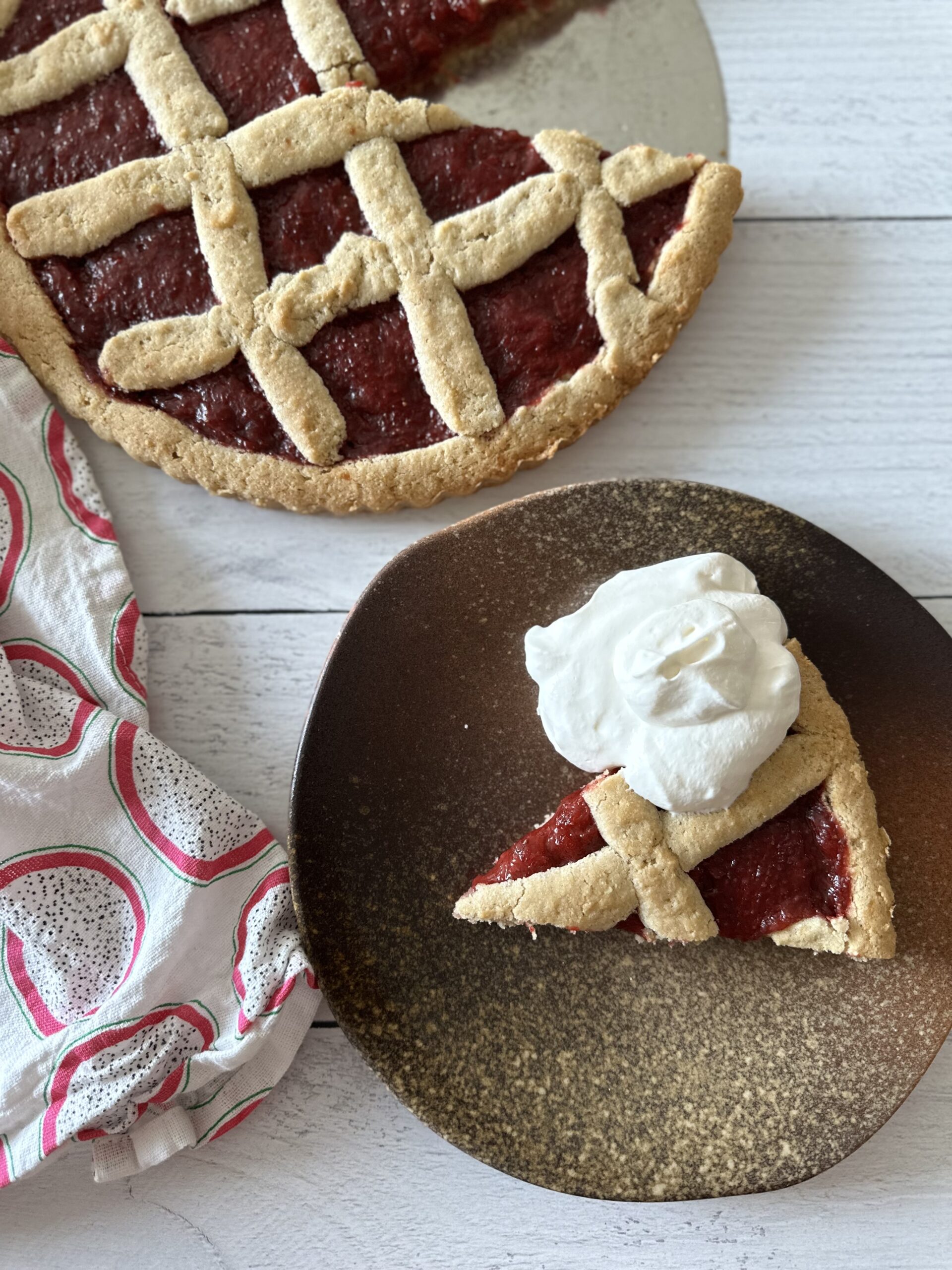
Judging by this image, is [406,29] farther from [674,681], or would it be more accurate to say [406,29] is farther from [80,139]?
[674,681]

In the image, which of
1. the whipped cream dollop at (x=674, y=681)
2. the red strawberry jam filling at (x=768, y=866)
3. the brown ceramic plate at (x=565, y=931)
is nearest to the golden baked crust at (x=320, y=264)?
the brown ceramic plate at (x=565, y=931)

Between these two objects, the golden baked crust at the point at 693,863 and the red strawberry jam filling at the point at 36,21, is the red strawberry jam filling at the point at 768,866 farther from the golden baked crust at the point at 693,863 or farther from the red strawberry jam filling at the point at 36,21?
the red strawberry jam filling at the point at 36,21

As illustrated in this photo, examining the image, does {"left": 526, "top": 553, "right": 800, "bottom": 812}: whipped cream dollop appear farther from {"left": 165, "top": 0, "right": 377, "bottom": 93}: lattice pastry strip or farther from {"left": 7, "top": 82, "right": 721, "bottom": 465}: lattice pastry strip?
{"left": 165, "top": 0, "right": 377, "bottom": 93}: lattice pastry strip

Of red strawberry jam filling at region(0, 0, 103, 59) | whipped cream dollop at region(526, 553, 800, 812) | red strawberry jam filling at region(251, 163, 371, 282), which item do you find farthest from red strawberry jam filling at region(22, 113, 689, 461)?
whipped cream dollop at region(526, 553, 800, 812)

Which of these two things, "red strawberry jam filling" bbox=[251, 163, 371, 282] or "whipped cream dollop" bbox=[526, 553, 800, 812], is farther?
"red strawberry jam filling" bbox=[251, 163, 371, 282]

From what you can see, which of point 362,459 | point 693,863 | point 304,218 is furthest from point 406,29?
point 693,863
